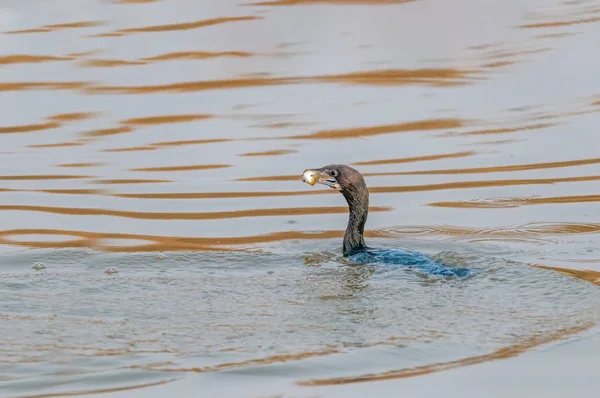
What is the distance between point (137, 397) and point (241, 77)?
29.2 ft

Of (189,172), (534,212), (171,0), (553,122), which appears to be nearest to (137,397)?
(534,212)

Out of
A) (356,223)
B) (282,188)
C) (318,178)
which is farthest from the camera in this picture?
(282,188)

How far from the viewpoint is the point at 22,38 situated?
53.2 feet

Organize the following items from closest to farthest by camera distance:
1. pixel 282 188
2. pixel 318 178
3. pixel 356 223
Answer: pixel 356 223, pixel 318 178, pixel 282 188

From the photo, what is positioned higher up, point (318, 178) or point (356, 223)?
point (318, 178)

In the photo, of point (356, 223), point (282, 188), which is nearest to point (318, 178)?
point (356, 223)

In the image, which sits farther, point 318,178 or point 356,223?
point 318,178

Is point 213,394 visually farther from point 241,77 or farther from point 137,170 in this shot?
point 241,77

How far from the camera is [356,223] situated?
9.82 metres

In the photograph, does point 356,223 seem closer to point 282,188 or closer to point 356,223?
point 356,223

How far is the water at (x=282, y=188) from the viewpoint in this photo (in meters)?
7.04

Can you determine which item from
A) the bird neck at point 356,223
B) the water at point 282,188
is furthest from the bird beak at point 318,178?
the water at point 282,188

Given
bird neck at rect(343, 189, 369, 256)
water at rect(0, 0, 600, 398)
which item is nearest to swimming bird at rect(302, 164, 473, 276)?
bird neck at rect(343, 189, 369, 256)

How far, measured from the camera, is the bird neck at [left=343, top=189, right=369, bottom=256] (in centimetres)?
971
